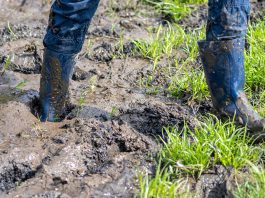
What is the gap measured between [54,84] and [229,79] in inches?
44.7

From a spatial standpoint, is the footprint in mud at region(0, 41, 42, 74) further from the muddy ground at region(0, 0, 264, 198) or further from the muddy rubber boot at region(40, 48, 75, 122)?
the muddy rubber boot at region(40, 48, 75, 122)

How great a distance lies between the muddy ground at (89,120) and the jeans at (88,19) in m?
0.59

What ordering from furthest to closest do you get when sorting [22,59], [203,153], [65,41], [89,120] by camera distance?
[22,59]
[89,120]
[65,41]
[203,153]

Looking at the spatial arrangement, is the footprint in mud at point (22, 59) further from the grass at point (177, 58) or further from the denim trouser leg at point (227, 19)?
the denim trouser leg at point (227, 19)

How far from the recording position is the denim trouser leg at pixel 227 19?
12.7 feet

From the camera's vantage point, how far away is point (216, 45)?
397 cm

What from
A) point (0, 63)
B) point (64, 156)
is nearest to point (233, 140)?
point (64, 156)

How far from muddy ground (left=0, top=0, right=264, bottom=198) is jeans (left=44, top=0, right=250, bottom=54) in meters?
0.59

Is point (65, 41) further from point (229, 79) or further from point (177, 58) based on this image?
point (177, 58)

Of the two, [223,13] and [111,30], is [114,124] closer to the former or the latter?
[223,13]

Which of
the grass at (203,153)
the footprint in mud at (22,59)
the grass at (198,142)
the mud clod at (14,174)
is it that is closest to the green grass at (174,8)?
the grass at (198,142)

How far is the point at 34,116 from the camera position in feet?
14.5

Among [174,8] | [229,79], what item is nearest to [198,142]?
[229,79]

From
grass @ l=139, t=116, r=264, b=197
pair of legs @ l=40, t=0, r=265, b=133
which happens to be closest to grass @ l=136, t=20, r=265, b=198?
grass @ l=139, t=116, r=264, b=197
